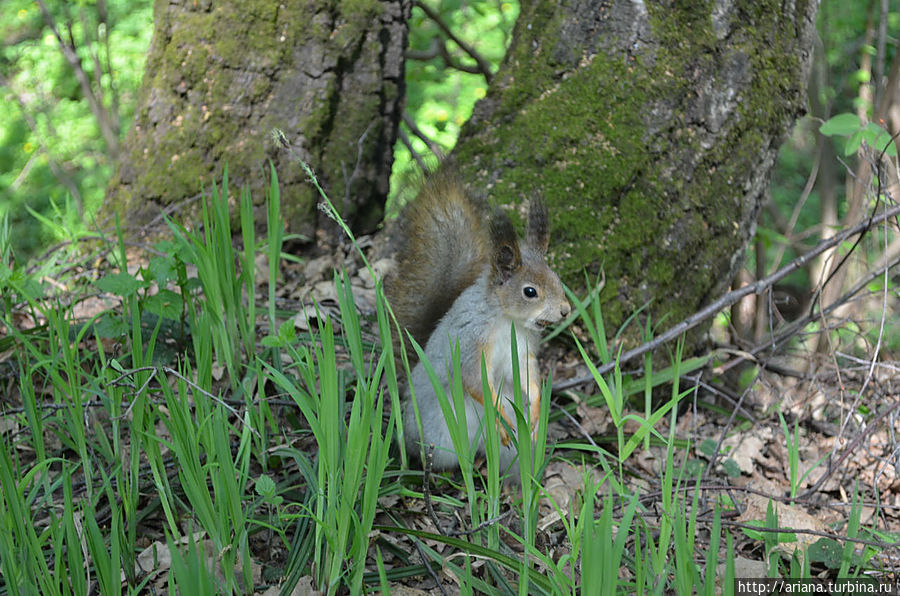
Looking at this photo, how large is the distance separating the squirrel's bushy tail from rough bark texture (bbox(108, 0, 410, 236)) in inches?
35.2

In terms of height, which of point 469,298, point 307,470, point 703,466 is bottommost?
point 703,466

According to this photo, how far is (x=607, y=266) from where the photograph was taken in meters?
2.40

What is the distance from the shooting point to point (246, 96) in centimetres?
280

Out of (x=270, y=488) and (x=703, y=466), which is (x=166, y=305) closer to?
(x=270, y=488)

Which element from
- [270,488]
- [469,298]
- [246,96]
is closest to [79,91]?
[246,96]

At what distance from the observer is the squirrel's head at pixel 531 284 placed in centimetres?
190

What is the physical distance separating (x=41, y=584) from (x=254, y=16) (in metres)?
2.06

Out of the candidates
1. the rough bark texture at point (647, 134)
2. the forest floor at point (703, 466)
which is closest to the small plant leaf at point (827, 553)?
the forest floor at point (703, 466)

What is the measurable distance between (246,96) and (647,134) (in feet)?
4.50

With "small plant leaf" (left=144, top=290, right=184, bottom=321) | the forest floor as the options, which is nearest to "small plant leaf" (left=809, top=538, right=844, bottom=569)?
the forest floor

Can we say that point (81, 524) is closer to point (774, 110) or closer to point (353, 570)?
point (353, 570)

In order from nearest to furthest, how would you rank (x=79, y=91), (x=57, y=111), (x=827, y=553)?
(x=827, y=553) → (x=57, y=111) → (x=79, y=91)

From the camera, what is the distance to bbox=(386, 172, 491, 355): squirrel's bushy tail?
203cm

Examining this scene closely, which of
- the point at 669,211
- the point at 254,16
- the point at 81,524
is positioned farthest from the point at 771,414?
the point at 254,16
